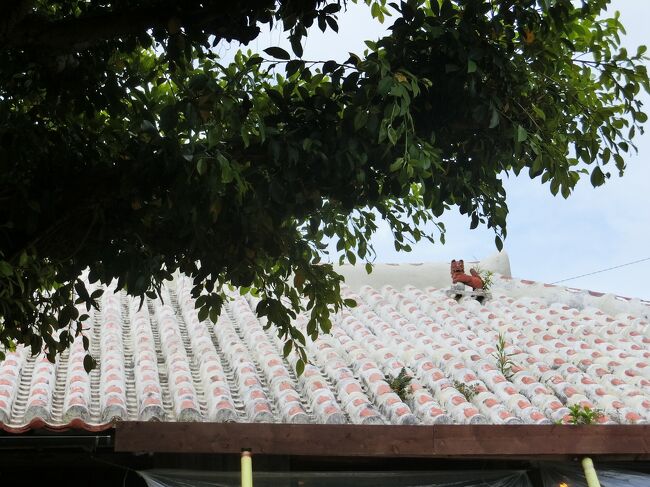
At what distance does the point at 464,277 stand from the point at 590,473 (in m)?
5.12

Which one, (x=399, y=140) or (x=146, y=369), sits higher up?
(x=399, y=140)

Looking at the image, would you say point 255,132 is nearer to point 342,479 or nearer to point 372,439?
point 372,439

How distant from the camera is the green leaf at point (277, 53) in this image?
474 centimetres

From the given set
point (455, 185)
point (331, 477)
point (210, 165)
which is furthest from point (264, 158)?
point (331, 477)

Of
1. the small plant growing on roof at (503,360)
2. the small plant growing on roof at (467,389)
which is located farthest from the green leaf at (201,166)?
the small plant growing on roof at (503,360)

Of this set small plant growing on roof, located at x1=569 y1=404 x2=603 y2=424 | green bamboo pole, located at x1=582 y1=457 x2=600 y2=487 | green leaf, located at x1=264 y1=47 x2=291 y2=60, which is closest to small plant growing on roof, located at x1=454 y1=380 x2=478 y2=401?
small plant growing on roof, located at x1=569 y1=404 x2=603 y2=424

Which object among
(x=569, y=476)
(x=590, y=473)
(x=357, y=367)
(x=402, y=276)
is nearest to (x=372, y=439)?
(x=590, y=473)

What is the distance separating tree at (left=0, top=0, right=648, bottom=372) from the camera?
4.55m

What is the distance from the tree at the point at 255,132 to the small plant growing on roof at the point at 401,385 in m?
2.35

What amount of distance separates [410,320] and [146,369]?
3.42 metres

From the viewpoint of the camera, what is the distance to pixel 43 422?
6121 mm

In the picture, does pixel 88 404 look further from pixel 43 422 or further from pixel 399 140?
pixel 399 140

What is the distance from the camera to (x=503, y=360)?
27.4ft

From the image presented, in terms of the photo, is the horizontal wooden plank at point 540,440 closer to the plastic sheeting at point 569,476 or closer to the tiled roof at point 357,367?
the plastic sheeting at point 569,476
